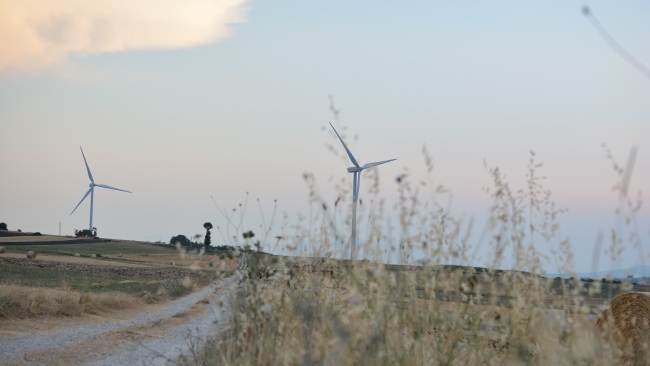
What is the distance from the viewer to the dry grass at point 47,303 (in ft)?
59.8

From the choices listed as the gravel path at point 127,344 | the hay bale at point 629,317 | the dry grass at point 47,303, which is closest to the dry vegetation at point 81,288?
the dry grass at point 47,303

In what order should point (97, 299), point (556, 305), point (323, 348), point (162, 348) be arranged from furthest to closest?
point (97, 299), point (162, 348), point (556, 305), point (323, 348)

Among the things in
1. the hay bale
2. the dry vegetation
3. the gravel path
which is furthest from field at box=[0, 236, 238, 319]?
the hay bale

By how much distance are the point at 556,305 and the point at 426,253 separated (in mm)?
1513

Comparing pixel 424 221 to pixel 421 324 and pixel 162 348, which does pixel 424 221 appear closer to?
pixel 421 324

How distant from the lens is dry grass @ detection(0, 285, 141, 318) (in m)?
18.2

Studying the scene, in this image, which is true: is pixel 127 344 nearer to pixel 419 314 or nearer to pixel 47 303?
pixel 47 303

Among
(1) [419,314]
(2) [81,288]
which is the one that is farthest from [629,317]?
(2) [81,288]

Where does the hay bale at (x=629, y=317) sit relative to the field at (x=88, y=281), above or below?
above

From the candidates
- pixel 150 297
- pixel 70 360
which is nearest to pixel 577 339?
pixel 70 360

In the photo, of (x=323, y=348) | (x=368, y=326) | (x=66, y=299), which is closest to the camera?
(x=323, y=348)

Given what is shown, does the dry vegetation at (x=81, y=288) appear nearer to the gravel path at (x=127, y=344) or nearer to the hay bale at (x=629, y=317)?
the gravel path at (x=127, y=344)

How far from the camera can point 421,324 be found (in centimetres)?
698

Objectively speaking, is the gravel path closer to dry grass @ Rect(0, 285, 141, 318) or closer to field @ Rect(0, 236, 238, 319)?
field @ Rect(0, 236, 238, 319)
